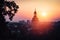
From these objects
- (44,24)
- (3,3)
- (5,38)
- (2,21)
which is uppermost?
(3,3)

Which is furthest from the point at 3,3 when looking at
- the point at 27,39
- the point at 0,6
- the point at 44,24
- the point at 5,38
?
the point at 44,24

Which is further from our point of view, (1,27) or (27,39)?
(27,39)

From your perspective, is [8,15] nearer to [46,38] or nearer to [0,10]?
[0,10]

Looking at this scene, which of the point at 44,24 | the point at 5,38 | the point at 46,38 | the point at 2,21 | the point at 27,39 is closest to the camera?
the point at 2,21

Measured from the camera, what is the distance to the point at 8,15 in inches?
A: 758

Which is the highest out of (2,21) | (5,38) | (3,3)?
(3,3)

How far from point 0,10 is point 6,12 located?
49 centimetres

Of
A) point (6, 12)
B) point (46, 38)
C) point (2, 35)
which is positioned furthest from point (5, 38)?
point (46, 38)

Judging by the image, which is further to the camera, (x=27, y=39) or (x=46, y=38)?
(x=46, y=38)

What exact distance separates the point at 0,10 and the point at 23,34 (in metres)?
15.8

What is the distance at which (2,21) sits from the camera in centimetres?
1873

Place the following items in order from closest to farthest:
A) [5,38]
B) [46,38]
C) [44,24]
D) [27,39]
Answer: [5,38] → [27,39] → [46,38] → [44,24]

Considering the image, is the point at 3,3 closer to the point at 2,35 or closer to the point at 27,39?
the point at 2,35

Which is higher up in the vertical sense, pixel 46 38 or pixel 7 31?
pixel 7 31
